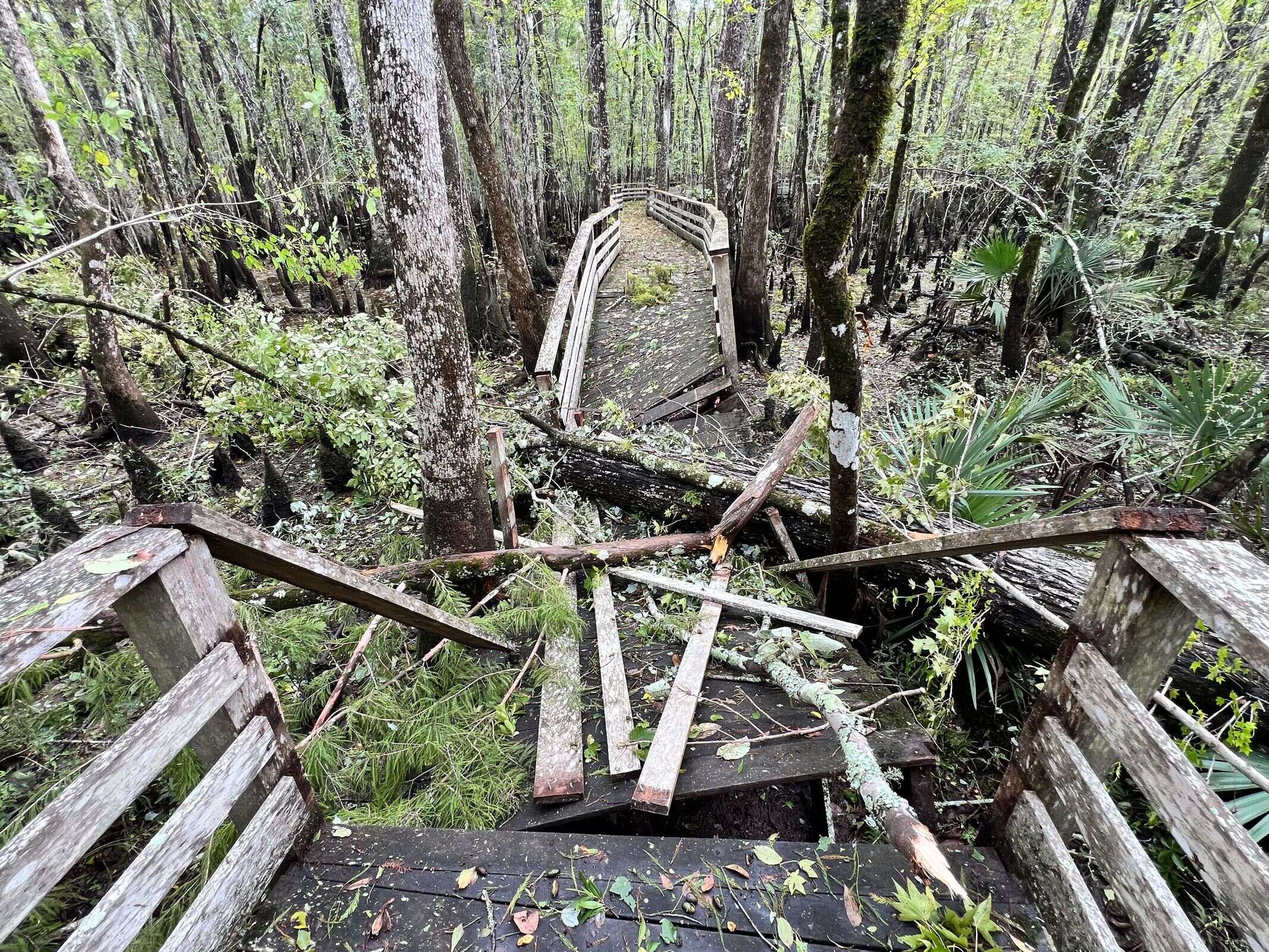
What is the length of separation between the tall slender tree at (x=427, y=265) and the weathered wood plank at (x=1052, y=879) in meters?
3.29

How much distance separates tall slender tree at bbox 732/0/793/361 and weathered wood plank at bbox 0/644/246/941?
9.03 meters

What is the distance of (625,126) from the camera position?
1228 inches

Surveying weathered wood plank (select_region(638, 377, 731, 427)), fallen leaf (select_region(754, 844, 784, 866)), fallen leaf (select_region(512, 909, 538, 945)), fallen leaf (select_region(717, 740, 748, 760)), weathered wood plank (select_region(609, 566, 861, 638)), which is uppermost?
fallen leaf (select_region(512, 909, 538, 945))

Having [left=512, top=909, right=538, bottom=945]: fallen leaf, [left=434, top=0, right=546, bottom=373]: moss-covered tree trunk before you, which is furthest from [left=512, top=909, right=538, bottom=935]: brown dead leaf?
[left=434, top=0, right=546, bottom=373]: moss-covered tree trunk

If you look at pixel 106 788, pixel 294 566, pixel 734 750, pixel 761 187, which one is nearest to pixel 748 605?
pixel 734 750

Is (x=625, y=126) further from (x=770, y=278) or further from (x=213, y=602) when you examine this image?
(x=213, y=602)

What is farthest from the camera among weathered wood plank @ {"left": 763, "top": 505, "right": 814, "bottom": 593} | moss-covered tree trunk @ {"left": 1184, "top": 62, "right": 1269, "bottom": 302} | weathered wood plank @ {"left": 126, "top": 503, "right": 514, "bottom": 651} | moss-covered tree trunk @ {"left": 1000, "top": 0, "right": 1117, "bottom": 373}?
moss-covered tree trunk @ {"left": 1184, "top": 62, "right": 1269, "bottom": 302}

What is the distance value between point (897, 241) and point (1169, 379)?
10270 mm

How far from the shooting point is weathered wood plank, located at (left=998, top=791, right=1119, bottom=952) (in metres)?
1.75

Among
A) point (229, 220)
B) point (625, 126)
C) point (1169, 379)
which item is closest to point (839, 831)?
point (229, 220)

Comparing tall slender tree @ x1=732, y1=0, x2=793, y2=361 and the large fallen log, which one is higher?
tall slender tree @ x1=732, y1=0, x2=793, y2=361

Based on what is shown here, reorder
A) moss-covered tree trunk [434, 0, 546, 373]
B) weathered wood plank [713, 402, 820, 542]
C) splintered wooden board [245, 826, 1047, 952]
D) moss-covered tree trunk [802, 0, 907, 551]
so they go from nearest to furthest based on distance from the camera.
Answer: splintered wooden board [245, 826, 1047, 952]
moss-covered tree trunk [802, 0, 907, 551]
weathered wood plank [713, 402, 820, 542]
moss-covered tree trunk [434, 0, 546, 373]

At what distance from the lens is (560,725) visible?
2918 mm

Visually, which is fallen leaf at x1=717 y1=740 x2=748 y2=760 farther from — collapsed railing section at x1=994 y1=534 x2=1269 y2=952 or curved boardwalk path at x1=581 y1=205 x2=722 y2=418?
curved boardwalk path at x1=581 y1=205 x2=722 y2=418
